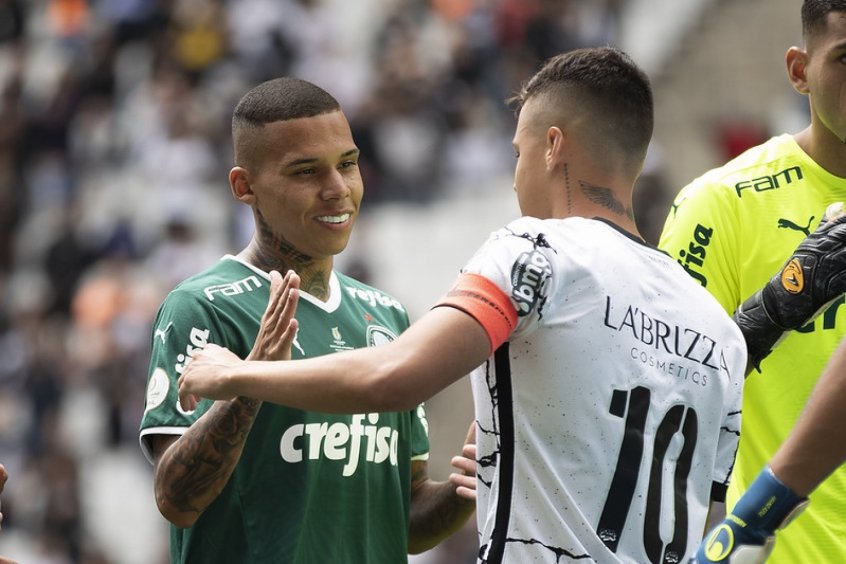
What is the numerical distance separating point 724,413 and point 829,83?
1.25 m

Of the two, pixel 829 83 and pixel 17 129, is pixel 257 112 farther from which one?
pixel 17 129

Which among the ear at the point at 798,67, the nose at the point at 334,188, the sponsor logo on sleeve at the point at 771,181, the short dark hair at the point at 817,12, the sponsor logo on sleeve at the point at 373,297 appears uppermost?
the short dark hair at the point at 817,12

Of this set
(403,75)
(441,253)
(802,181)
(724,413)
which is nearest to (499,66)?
(403,75)

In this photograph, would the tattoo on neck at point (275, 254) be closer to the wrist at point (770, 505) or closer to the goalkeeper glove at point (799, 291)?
the goalkeeper glove at point (799, 291)

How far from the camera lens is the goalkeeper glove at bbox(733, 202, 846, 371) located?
4.40 meters

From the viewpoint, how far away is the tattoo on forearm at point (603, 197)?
14.0 ft

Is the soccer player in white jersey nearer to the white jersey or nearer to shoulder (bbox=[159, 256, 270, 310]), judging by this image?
the white jersey

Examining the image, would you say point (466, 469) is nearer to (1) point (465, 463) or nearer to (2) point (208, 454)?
(1) point (465, 463)

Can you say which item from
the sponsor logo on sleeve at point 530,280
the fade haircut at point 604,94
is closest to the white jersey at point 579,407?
the sponsor logo on sleeve at point 530,280

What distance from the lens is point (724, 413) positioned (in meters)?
4.27

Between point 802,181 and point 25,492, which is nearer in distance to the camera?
point 802,181

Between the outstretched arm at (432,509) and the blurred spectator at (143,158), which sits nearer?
the outstretched arm at (432,509)

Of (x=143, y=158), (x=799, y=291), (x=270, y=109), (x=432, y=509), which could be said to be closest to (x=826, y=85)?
(x=799, y=291)

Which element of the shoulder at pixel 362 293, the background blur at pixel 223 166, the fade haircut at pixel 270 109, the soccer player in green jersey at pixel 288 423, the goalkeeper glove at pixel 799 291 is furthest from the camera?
the background blur at pixel 223 166
